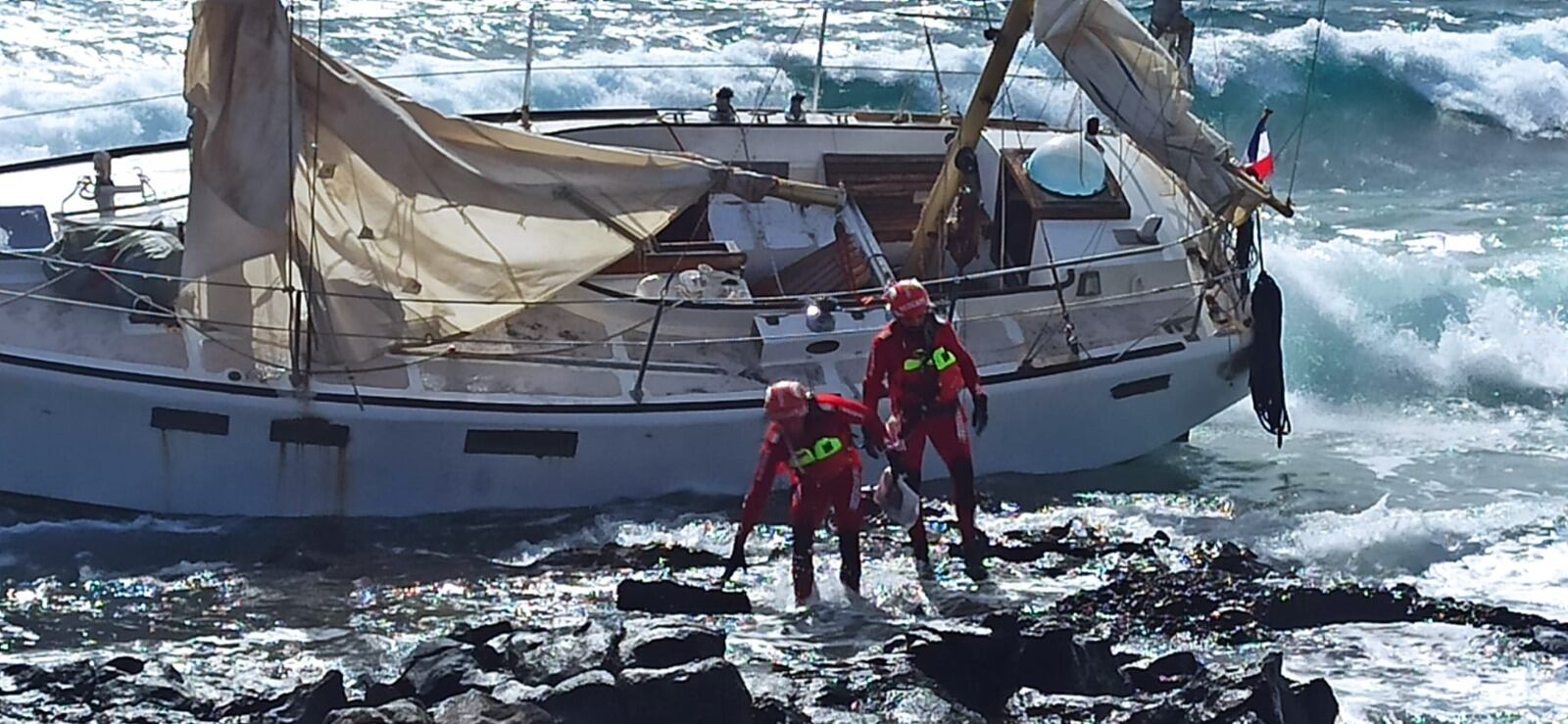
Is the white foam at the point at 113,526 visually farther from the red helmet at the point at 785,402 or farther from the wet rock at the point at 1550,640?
the wet rock at the point at 1550,640

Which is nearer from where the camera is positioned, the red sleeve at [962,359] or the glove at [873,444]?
the glove at [873,444]

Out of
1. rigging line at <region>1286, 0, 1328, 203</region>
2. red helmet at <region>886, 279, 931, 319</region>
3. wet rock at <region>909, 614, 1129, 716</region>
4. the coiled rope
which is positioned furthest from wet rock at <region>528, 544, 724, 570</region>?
rigging line at <region>1286, 0, 1328, 203</region>

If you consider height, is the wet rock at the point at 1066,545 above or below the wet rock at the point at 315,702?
below

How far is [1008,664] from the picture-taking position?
11227 millimetres

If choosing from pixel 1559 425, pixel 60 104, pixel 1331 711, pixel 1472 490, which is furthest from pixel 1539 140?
pixel 1331 711

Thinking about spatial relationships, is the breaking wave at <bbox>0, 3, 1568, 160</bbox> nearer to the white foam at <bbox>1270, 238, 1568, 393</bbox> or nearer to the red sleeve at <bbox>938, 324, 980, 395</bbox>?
the white foam at <bbox>1270, 238, 1568, 393</bbox>

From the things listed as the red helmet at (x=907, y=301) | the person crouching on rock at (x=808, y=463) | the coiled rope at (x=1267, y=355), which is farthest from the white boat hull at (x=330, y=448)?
the coiled rope at (x=1267, y=355)

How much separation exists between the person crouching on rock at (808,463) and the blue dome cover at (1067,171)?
465 cm

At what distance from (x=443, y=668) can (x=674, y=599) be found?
2137 mm

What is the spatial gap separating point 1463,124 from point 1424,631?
22.1 m

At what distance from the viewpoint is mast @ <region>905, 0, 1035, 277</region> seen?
52.7 ft

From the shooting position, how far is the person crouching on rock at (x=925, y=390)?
531 inches

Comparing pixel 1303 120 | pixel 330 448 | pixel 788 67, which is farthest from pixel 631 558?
pixel 788 67

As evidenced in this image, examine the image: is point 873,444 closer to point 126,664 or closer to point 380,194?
point 380,194
